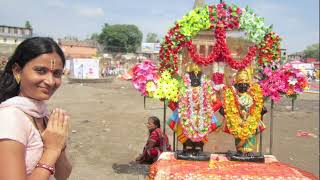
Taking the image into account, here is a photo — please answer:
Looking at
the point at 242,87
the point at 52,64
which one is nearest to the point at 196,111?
the point at 242,87

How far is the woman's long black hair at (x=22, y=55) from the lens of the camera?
179 centimetres

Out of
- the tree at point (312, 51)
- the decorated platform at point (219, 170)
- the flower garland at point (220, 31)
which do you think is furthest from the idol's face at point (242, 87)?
the tree at point (312, 51)

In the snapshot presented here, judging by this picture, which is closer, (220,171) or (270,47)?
(220,171)

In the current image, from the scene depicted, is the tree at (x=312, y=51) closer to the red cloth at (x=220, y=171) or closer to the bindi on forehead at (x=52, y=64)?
the red cloth at (x=220, y=171)

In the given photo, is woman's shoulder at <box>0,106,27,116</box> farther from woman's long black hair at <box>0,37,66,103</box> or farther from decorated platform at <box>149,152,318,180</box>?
decorated platform at <box>149,152,318,180</box>

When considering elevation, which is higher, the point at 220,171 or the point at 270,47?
the point at 270,47

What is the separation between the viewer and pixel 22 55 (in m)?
1.80

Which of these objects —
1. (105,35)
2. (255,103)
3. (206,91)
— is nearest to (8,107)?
(206,91)

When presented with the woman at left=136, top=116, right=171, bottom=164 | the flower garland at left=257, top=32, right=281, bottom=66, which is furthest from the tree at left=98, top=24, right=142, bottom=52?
the flower garland at left=257, top=32, right=281, bottom=66

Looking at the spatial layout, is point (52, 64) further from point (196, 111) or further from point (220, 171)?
point (196, 111)

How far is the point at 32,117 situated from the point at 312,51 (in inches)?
4757

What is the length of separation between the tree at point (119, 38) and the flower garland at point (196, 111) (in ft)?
269

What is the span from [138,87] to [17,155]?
185 inches

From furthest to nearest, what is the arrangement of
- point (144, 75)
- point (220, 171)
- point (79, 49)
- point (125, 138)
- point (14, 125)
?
point (79, 49)
point (125, 138)
point (144, 75)
point (220, 171)
point (14, 125)
